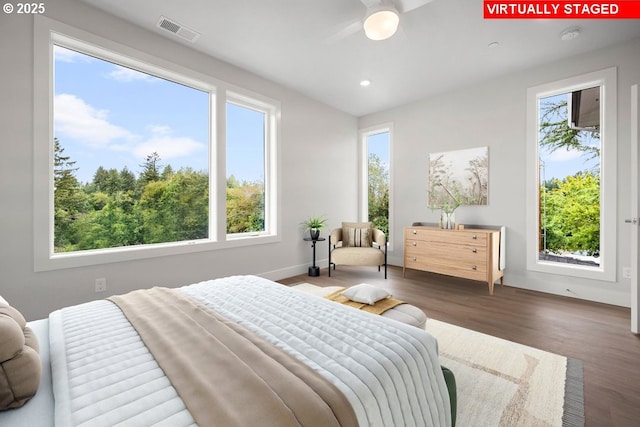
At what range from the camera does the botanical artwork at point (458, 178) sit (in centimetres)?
407

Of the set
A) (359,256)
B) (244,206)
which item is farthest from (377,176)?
(244,206)

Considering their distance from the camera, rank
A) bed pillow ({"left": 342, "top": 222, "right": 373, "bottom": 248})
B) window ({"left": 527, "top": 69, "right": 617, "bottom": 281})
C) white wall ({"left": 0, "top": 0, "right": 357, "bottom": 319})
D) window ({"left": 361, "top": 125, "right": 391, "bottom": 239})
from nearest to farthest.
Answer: white wall ({"left": 0, "top": 0, "right": 357, "bottom": 319})
window ({"left": 527, "top": 69, "right": 617, "bottom": 281})
bed pillow ({"left": 342, "top": 222, "right": 373, "bottom": 248})
window ({"left": 361, "top": 125, "right": 391, "bottom": 239})

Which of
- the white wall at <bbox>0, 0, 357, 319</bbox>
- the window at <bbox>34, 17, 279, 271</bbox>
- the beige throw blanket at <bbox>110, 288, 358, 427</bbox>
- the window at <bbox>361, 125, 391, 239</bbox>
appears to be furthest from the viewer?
the window at <bbox>361, 125, 391, 239</bbox>

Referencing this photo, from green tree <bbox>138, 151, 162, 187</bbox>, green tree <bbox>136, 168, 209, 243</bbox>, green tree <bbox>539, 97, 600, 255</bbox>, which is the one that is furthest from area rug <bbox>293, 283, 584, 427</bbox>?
green tree <bbox>138, 151, 162, 187</bbox>

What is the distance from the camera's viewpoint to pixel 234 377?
0.89 metres

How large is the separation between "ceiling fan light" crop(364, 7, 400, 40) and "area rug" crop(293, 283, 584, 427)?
257 cm

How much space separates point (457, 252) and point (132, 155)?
4.00 meters

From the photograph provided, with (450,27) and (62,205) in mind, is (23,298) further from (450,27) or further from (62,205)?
(450,27)

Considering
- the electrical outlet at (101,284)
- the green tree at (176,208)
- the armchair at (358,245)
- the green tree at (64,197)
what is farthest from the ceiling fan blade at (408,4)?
the electrical outlet at (101,284)

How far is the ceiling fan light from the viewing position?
2236 mm

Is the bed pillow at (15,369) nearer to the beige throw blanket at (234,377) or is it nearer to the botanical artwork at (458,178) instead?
the beige throw blanket at (234,377)

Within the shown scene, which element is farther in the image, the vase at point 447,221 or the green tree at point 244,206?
the vase at point 447,221

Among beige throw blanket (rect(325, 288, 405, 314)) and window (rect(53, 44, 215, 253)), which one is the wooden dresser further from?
window (rect(53, 44, 215, 253))

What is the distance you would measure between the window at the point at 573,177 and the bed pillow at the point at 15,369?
15.0ft
